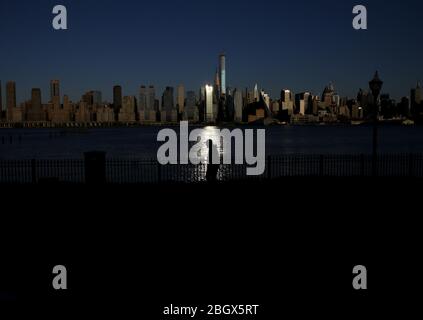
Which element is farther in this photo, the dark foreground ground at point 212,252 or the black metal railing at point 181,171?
the black metal railing at point 181,171

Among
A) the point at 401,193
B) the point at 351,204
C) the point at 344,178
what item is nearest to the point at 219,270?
the point at 351,204

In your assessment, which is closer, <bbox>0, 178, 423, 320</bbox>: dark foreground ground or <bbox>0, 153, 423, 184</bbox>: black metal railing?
<bbox>0, 178, 423, 320</bbox>: dark foreground ground

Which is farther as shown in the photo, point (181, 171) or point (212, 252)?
point (181, 171)

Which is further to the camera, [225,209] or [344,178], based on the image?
[344,178]

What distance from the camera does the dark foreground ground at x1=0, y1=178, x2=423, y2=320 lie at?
7723 millimetres

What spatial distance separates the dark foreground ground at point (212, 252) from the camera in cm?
772

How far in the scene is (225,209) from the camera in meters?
15.2

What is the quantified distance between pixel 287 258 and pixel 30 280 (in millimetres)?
5718

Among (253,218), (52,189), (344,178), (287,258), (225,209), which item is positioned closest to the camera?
(287,258)

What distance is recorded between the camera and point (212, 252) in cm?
1035
